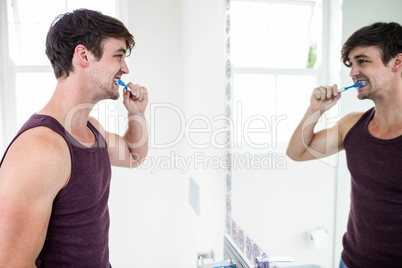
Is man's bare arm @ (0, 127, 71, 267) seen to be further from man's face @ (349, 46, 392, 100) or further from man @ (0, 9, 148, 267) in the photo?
man's face @ (349, 46, 392, 100)

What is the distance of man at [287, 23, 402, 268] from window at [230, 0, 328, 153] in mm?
111

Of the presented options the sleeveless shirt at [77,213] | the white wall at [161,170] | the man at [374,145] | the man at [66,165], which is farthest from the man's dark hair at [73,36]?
the white wall at [161,170]

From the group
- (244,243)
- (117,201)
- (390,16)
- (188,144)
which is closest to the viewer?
(390,16)

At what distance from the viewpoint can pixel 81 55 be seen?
1057 millimetres

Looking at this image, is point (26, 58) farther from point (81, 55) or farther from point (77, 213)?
point (77, 213)

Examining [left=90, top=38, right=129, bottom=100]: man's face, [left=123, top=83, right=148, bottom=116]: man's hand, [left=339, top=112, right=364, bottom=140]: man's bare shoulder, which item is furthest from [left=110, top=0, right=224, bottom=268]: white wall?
[left=339, top=112, right=364, bottom=140]: man's bare shoulder

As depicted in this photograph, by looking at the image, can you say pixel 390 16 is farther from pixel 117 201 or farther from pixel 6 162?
pixel 117 201

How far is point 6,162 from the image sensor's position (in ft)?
2.71

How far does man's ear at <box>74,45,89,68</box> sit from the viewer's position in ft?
3.45

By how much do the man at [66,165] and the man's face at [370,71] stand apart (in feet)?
2.43

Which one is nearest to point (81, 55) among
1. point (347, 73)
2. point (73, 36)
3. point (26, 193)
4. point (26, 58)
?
point (73, 36)

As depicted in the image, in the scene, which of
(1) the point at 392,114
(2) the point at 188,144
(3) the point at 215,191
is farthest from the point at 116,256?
(1) the point at 392,114

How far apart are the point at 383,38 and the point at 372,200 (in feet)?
0.97

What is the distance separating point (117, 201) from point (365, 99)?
1908 millimetres
